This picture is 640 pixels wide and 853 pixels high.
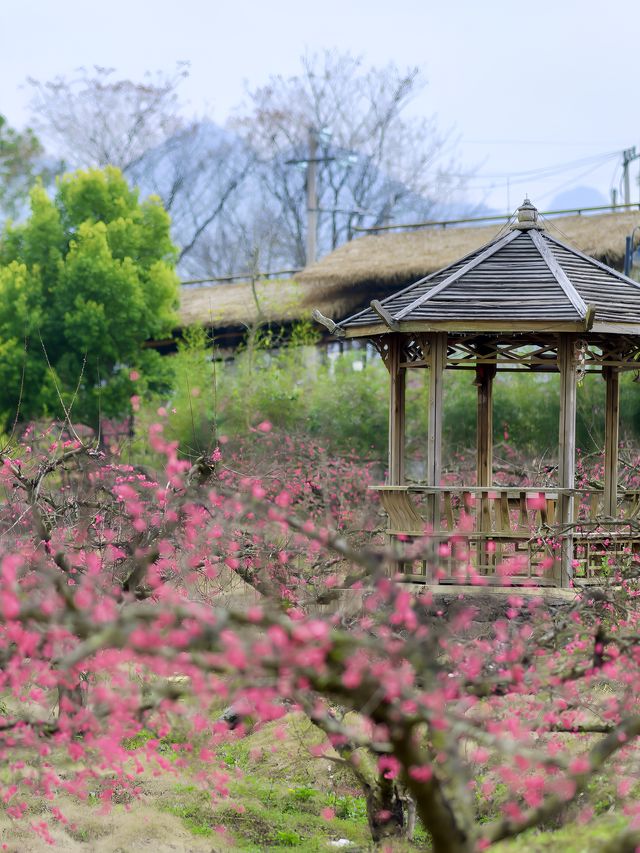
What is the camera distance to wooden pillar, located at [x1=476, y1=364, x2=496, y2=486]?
10.8 m

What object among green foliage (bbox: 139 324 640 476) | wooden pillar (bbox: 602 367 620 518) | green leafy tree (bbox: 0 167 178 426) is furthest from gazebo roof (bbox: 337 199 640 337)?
green leafy tree (bbox: 0 167 178 426)

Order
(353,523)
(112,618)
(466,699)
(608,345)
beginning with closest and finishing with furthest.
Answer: (112,618)
(466,699)
(608,345)
(353,523)

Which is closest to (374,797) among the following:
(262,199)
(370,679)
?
(370,679)

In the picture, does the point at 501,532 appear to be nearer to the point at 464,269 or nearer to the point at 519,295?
the point at 519,295

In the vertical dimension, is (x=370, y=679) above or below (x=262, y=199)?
below

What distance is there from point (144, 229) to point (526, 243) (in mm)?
12521

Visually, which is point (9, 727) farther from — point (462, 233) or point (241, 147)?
point (241, 147)

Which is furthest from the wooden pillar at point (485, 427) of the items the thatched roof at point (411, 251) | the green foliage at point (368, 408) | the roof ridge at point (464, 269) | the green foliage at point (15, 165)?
the green foliage at point (15, 165)

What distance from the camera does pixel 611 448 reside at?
10.3 m

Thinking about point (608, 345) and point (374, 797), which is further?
point (608, 345)

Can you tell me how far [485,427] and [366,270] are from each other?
1055 cm

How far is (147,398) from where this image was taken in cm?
2091

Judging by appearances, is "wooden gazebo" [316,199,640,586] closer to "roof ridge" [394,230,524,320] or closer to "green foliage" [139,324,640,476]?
"roof ridge" [394,230,524,320]

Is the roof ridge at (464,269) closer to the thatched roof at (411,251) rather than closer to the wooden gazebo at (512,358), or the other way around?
the wooden gazebo at (512,358)
